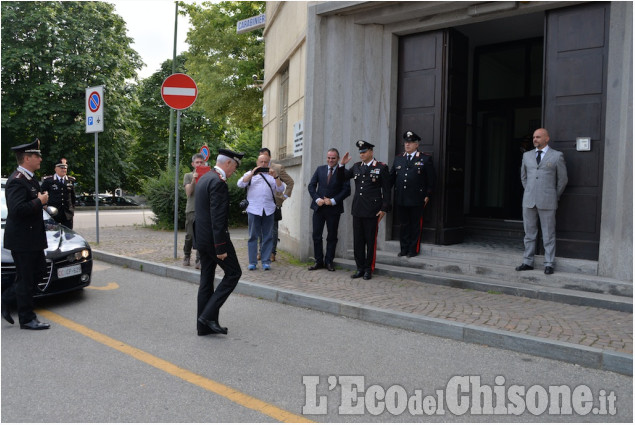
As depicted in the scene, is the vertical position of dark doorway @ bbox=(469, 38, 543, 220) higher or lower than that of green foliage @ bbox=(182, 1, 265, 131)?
lower

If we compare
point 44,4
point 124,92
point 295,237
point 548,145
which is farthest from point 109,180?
point 548,145

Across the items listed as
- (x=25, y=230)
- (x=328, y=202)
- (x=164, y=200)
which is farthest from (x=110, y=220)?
(x=25, y=230)

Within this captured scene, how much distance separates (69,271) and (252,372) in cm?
322

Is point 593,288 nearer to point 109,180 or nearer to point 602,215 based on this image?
point 602,215

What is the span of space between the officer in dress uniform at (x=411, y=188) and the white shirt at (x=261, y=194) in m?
1.92

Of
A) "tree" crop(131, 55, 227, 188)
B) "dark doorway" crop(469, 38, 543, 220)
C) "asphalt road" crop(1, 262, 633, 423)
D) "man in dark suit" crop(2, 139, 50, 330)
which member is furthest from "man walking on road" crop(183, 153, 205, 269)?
"tree" crop(131, 55, 227, 188)

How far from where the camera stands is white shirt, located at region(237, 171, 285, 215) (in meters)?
8.50

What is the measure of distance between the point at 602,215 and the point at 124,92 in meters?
29.2

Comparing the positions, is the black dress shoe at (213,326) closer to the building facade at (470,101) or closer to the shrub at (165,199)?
the building facade at (470,101)

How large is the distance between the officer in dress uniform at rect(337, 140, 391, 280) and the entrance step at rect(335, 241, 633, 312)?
42 centimetres

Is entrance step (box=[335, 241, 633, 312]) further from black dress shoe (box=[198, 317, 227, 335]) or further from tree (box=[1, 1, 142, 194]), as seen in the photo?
tree (box=[1, 1, 142, 194])

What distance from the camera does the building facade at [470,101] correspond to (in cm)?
696

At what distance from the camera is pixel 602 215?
23.0 ft

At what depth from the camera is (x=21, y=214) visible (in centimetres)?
548
